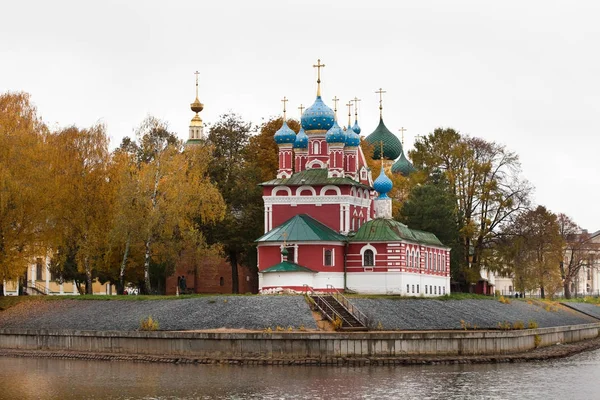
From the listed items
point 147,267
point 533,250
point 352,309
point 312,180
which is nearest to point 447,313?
point 352,309

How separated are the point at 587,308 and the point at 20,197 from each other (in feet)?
141

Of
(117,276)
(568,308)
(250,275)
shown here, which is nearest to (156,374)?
(117,276)

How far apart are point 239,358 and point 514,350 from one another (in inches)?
529

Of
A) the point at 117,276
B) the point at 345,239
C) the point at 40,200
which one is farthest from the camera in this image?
the point at 117,276

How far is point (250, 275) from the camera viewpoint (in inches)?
3270

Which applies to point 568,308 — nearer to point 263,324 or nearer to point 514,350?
point 514,350

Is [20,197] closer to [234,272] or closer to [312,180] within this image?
[312,180]

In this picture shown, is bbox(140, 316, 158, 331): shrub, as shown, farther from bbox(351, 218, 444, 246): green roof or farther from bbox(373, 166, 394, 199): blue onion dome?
bbox(373, 166, 394, 199): blue onion dome

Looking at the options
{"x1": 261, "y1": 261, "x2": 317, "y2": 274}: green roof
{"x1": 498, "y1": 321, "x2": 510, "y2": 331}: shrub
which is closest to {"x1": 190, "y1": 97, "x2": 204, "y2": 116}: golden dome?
{"x1": 261, "y1": 261, "x2": 317, "y2": 274}: green roof

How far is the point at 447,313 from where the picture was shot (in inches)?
2463

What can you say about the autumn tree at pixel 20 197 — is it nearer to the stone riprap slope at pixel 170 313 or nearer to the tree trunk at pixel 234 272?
the stone riprap slope at pixel 170 313

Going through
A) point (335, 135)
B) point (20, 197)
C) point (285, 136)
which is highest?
point (285, 136)

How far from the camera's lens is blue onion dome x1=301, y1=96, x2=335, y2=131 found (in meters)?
73.2

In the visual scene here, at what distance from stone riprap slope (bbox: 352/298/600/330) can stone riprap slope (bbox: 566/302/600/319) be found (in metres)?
9.26
